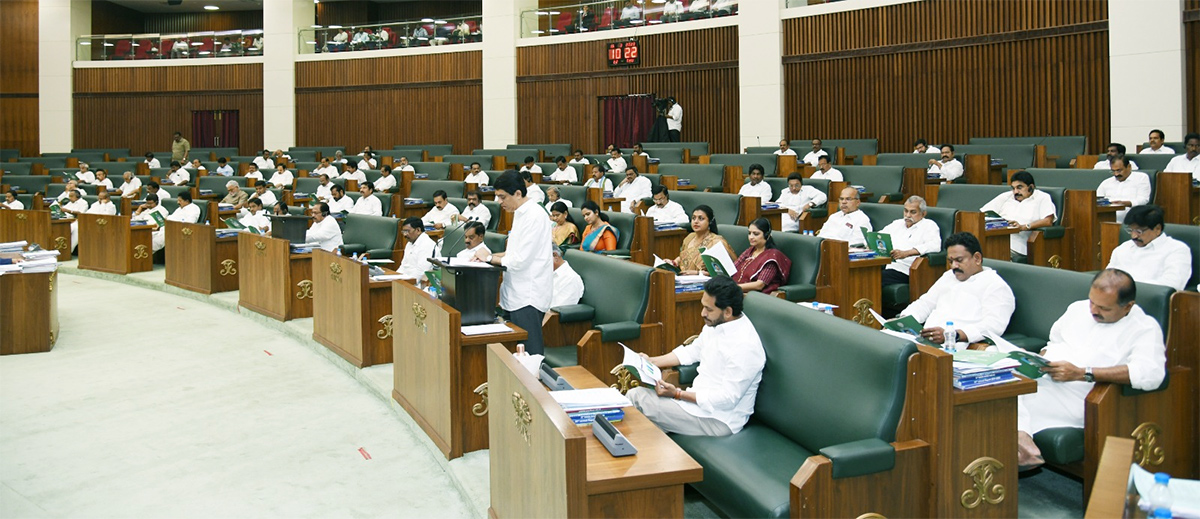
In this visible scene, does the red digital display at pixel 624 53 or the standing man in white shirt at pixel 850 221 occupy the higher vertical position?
the red digital display at pixel 624 53

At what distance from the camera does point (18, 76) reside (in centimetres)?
1994

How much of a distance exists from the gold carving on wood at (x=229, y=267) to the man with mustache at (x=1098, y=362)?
7654 mm

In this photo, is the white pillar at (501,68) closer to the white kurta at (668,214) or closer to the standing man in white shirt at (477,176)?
the standing man in white shirt at (477,176)

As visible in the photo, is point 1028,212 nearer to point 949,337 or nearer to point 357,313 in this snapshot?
point 949,337

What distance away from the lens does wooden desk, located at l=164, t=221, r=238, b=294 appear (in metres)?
9.10

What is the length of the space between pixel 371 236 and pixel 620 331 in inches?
183

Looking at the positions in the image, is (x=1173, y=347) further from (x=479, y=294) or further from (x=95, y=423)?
(x=95, y=423)

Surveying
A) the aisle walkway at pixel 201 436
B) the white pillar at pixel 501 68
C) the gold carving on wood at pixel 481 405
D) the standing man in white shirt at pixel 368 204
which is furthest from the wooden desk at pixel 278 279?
the white pillar at pixel 501 68

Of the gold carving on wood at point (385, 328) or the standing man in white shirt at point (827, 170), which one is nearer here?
the gold carving on wood at point (385, 328)

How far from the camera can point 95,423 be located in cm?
520

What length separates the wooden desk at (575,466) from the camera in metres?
2.45

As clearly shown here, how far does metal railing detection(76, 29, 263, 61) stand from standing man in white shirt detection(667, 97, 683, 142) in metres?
9.08

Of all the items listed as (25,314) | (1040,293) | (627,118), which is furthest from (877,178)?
A: (25,314)

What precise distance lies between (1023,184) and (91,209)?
10.8 m
